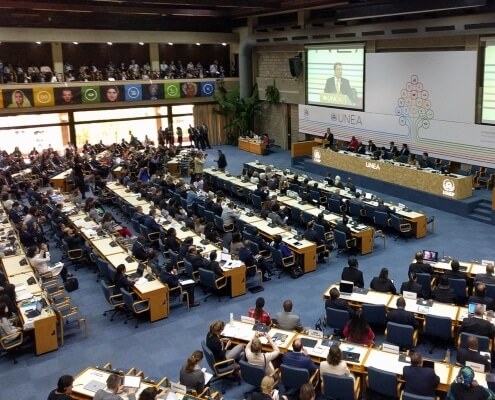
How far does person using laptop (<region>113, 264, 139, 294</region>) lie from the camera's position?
11336 millimetres

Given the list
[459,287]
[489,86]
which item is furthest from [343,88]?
[459,287]

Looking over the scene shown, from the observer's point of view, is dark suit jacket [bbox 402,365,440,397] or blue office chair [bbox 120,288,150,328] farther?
blue office chair [bbox 120,288,150,328]

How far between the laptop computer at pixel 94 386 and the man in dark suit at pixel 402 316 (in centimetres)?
499

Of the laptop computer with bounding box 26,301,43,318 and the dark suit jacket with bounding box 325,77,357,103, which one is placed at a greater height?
the dark suit jacket with bounding box 325,77,357,103

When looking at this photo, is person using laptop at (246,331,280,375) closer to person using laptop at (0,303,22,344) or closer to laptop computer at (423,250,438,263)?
person using laptop at (0,303,22,344)

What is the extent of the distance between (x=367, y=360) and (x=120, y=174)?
17646 mm

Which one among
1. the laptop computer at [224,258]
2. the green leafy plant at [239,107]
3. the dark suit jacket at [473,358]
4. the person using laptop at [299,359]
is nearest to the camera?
the dark suit jacket at [473,358]

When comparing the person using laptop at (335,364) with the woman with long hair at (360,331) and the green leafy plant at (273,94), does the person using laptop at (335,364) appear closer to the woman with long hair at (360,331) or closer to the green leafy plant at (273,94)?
the woman with long hair at (360,331)

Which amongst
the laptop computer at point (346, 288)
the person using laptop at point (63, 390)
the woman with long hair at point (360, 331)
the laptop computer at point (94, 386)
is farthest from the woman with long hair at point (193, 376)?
the laptop computer at point (346, 288)

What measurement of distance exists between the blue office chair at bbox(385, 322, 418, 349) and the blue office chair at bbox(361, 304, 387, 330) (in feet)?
2.09

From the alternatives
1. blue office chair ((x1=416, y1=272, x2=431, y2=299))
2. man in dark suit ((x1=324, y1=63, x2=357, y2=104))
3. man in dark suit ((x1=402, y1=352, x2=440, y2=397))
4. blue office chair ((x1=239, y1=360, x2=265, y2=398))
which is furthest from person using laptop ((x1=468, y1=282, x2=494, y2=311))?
man in dark suit ((x1=324, y1=63, x2=357, y2=104))

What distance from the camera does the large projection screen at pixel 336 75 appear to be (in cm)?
A: 2444

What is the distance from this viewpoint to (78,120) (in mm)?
29781

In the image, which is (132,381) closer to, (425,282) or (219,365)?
(219,365)
